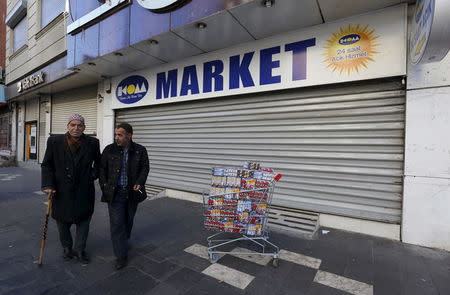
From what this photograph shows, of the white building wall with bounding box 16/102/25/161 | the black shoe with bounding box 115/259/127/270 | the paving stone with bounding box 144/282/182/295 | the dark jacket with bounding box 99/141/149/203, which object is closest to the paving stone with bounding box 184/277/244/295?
the paving stone with bounding box 144/282/182/295

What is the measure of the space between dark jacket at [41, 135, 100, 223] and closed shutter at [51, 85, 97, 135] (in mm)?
6433

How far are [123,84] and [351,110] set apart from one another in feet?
20.7

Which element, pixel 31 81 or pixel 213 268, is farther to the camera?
pixel 31 81

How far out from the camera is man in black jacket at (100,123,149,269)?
2896mm

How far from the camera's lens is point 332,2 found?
3.63m

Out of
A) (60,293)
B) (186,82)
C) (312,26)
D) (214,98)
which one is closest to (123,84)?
(186,82)

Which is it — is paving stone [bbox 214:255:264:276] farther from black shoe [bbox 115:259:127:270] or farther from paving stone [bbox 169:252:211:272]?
black shoe [bbox 115:259:127:270]

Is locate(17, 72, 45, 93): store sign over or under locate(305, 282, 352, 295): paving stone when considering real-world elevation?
over

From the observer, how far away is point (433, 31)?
89.7 inches

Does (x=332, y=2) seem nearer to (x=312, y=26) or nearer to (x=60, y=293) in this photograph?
(x=312, y=26)

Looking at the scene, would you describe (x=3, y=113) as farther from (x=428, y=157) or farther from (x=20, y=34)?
(x=428, y=157)

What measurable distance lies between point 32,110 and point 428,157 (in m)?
16.1

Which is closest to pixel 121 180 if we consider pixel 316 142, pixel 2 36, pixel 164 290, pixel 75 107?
pixel 164 290

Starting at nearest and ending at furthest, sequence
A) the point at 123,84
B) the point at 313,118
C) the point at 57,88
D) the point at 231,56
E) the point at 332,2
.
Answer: the point at 332,2 → the point at 313,118 → the point at 231,56 → the point at 123,84 → the point at 57,88
